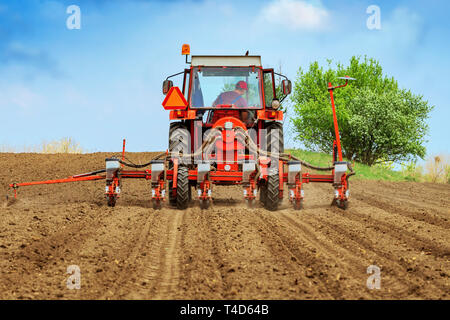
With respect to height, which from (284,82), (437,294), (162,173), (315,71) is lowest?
(437,294)

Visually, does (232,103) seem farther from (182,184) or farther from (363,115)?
(363,115)

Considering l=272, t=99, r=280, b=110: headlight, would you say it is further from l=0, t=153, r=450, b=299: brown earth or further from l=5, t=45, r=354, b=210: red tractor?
l=0, t=153, r=450, b=299: brown earth

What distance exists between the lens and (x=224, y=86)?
9.80 m

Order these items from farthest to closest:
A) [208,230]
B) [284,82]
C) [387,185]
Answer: [387,185], [284,82], [208,230]

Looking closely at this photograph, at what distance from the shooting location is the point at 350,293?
13.1 ft

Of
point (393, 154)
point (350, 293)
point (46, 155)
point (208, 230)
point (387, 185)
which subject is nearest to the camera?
point (350, 293)

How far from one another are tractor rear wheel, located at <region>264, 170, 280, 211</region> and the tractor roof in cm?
255

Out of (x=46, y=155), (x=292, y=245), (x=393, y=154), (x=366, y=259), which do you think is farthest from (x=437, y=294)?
(x=393, y=154)

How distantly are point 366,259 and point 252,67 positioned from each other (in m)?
5.50

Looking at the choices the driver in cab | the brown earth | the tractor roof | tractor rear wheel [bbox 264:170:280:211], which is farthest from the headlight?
the brown earth

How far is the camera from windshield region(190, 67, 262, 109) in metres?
9.47

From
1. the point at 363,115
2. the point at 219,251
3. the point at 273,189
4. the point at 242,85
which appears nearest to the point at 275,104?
the point at 242,85

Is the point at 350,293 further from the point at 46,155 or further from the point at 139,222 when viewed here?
the point at 46,155

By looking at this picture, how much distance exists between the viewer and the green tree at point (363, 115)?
88.5ft
